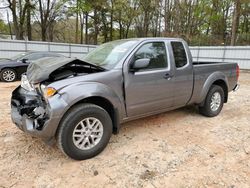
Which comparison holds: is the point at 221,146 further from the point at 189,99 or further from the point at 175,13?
the point at 175,13

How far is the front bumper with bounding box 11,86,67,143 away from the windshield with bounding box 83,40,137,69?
101 cm

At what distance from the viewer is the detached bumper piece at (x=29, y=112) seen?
269 cm

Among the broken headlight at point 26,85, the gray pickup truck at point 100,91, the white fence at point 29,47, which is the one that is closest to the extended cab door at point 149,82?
the gray pickup truck at point 100,91

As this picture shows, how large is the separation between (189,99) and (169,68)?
2.86ft

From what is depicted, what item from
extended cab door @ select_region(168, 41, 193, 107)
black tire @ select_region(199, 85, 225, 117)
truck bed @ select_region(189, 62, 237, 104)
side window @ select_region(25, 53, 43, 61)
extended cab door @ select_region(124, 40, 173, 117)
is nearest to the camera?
extended cab door @ select_region(124, 40, 173, 117)

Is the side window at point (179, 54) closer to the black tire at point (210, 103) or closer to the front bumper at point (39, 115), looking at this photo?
the black tire at point (210, 103)

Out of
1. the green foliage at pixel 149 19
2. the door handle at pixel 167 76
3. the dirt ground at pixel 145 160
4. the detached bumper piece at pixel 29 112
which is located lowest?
the dirt ground at pixel 145 160

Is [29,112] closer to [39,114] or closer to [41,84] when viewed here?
[39,114]

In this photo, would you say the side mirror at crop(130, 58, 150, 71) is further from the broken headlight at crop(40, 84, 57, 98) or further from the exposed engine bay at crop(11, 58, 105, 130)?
the broken headlight at crop(40, 84, 57, 98)

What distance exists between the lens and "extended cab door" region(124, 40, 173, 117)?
3.30 meters

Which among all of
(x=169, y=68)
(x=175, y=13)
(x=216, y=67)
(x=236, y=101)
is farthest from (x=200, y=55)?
(x=169, y=68)

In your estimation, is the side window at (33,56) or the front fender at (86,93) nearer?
the front fender at (86,93)

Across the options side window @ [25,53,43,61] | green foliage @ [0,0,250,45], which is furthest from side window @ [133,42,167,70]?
green foliage @ [0,0,250,45]

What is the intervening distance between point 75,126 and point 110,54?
1.37 m
